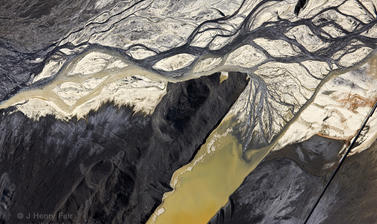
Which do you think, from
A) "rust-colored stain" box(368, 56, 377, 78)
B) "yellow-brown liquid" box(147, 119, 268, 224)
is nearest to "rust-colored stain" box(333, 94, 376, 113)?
"rust-colored stain" box(368, 56, 377, 78)

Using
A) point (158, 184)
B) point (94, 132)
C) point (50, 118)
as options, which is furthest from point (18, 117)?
point (158, 184)

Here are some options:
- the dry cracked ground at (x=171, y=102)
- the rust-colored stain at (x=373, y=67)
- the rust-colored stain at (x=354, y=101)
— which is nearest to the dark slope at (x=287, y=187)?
the dry cracked ground at (x=171, y=102)

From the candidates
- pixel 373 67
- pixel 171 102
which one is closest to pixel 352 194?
pixel 373 67

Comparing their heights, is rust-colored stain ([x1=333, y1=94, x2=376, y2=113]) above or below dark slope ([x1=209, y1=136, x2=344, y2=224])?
above

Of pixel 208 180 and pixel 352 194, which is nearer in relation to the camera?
pixel 352 194

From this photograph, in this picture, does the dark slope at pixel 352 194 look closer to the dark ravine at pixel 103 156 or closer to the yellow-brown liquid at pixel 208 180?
the yellow-brown liquid at pixel 208 180

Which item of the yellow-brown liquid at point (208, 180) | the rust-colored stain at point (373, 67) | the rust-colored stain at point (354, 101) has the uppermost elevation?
the rust-colored stain at point (373, 67)

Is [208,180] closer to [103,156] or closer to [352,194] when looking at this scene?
[103,156]

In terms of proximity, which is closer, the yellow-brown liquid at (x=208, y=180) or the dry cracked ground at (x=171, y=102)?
the dry cracked ground at (x=171, y=102)

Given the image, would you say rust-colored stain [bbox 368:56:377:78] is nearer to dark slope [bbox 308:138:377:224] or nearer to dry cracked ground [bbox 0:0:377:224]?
dry cracked ground [bbox 0:0:377:224]
